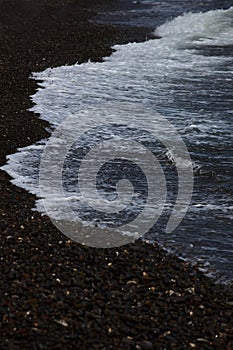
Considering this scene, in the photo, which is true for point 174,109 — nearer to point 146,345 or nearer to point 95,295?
point 95,295

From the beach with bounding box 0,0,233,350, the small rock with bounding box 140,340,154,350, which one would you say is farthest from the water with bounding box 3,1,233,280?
the small rock with bounding box 140,340,154,350

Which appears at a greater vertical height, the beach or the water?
the beach

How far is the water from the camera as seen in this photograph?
1123cm

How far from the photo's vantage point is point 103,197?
12547 mm

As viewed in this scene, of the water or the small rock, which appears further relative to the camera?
the water

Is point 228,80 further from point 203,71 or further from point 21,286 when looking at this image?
point 21,286

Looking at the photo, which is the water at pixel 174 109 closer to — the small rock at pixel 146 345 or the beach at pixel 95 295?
the beach at pixel 95 295

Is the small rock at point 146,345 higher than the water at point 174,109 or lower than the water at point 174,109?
higher

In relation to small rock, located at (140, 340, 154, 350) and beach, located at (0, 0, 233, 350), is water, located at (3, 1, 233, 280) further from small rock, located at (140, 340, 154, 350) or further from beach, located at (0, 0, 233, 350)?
small rock, located at (140, 340, 154, 350)

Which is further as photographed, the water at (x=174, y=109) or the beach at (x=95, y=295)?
the water at (x=174, y=109)

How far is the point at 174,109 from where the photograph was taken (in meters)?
19.7

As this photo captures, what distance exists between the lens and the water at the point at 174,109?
11227mm

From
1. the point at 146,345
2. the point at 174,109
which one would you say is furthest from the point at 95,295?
the point at 174,109

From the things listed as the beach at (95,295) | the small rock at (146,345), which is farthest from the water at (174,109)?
the small rock at (146,345)
